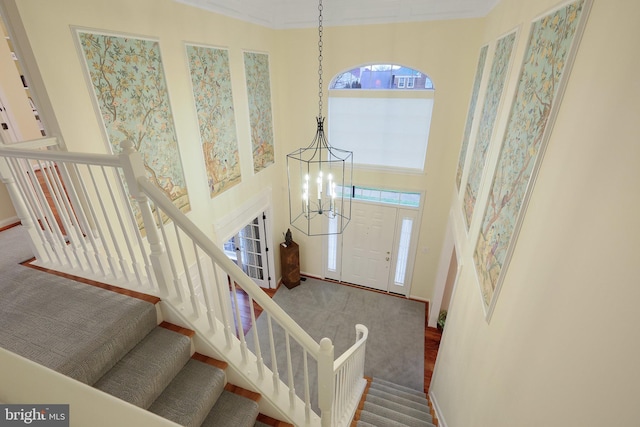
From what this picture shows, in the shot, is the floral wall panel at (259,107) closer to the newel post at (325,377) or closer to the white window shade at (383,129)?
the white window shade at (383,129)

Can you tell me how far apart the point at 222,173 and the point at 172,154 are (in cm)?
89

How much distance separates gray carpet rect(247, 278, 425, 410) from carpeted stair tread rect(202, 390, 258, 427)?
2.21 m

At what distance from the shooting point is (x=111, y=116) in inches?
104

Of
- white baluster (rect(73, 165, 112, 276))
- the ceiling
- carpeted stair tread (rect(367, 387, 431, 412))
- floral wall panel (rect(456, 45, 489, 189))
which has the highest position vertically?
the ceiling

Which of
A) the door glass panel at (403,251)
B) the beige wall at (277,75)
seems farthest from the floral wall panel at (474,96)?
the door glass panel at (403,251)

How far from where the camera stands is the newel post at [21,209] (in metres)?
2.10

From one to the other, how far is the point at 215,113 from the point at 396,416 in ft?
13.4

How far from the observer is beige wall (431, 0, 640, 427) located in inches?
36.2

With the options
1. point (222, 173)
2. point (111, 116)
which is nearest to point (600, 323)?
point (111, 116)

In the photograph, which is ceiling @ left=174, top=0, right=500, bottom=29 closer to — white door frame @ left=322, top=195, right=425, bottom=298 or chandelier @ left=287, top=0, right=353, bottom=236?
chandelier @ left=287, top=0, right=353, bottom=236

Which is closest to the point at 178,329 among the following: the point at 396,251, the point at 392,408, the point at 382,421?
the point at 382,421

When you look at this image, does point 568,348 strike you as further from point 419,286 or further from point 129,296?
point 419,286

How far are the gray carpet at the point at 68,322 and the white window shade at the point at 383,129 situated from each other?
410 centimetres

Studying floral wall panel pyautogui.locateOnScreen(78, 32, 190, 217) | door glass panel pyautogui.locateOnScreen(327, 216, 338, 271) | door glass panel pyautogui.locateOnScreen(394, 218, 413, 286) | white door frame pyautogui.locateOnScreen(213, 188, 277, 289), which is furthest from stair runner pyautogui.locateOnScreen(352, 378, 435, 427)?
floral wall panel pyautogui.locateOnScreen(78, 32, 190, 217)
